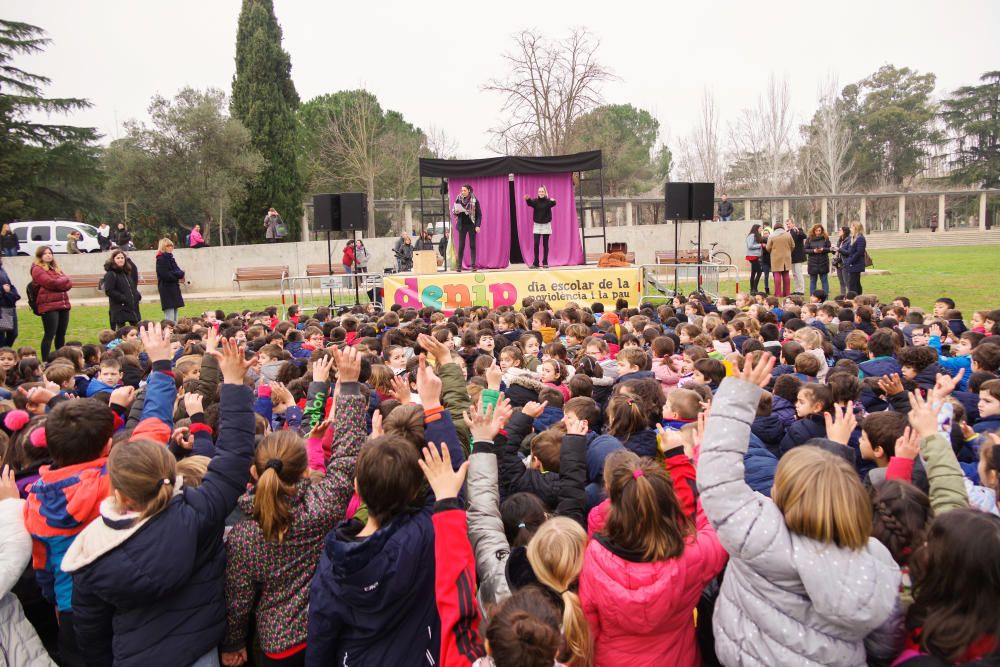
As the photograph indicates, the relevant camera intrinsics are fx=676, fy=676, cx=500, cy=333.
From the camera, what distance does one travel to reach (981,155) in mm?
51656

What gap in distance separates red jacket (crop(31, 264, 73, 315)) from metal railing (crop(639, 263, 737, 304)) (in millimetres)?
9833

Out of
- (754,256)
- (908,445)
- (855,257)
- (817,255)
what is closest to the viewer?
(908,445)

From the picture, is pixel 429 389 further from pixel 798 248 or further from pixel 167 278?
pixel 798 248

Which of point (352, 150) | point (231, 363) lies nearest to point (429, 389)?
point (231, 363)

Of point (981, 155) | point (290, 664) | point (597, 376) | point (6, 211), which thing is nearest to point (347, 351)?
point (290, 664)

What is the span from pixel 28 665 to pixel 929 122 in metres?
65.3

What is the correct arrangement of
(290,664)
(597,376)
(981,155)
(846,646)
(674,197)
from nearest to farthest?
1. (846,646)
2. (290,664)
3. (597,376)
4. (674,197)
5. (981,155)

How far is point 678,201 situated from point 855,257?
3.87m

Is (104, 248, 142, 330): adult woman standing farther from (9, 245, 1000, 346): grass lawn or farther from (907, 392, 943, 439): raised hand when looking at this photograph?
(907, 392, 943, 439): raised hand

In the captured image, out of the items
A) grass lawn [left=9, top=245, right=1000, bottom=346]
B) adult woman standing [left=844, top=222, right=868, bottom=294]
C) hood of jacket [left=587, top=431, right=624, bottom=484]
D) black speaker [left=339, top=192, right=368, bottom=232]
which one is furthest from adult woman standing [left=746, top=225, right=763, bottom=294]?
hood of jacket [left=587, top=431, right=624, bottom=484]

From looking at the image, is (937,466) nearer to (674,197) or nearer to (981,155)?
(674,197)

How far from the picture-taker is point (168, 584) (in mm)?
2193

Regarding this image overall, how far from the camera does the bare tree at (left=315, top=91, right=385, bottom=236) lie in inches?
1319

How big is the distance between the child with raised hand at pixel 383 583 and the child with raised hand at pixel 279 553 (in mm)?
231
